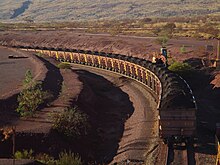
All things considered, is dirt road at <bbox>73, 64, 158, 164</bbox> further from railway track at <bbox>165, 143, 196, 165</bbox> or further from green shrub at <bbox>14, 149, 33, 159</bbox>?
green shrub at <bbox>14, 149, 33, 159</bbox>

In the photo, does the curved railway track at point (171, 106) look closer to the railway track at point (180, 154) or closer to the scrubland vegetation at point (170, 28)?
the railway track at point (180, 154)

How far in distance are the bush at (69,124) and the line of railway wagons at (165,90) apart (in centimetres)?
549

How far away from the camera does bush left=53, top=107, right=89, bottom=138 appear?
76.7 ft

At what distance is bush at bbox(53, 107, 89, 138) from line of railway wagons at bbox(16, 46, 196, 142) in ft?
18.0

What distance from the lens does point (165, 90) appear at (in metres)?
26.5

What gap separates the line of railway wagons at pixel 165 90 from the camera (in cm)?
2167

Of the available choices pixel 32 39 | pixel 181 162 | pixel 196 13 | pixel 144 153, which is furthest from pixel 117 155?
pixel 196 13

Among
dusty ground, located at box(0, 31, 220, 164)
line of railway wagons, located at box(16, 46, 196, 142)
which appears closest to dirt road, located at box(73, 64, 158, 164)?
dusty ground, located at box(0, 31, 220, 164)

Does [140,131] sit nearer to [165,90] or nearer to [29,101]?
[165,90]

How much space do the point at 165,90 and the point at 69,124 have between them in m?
7.66

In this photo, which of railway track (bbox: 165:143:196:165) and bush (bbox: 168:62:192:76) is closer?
railway track (bbox: 165:143:196:165)

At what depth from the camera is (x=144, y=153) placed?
2250cm

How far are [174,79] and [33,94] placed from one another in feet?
37.1

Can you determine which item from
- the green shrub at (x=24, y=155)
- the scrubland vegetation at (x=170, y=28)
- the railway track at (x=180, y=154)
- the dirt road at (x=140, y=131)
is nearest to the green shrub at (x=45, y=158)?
the green shrub at (x=24, y=155)
